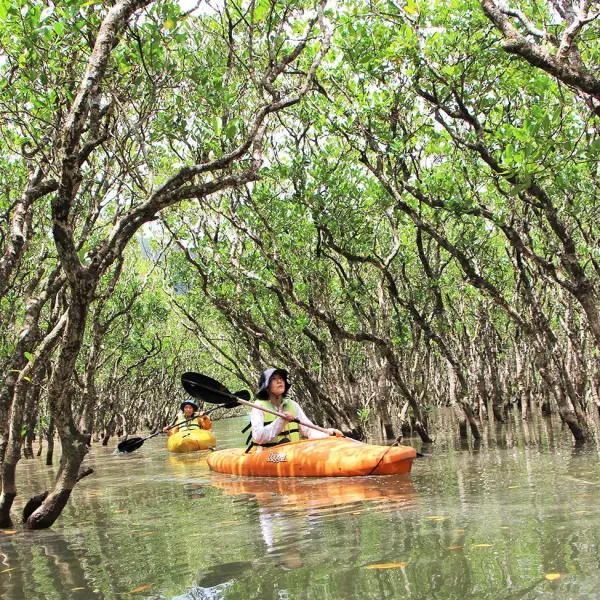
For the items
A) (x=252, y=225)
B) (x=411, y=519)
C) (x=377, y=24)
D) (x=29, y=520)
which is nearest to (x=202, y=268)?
(x=252, y=225)

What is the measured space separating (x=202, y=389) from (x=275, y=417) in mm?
1725

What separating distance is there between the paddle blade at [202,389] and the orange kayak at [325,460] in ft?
4.78

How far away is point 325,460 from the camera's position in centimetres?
924

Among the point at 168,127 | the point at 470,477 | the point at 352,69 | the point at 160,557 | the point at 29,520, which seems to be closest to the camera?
the point at 160,557

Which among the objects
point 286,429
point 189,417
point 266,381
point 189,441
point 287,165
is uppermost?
point 287,165

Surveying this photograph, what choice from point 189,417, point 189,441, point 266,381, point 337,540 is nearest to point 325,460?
point 266,381

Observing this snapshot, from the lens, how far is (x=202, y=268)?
1548 centimetres

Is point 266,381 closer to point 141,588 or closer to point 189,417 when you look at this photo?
point 141,588

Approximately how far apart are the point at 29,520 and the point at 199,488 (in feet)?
12.1

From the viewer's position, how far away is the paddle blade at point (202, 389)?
29.5 feet

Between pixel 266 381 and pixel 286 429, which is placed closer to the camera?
pixel 266 381

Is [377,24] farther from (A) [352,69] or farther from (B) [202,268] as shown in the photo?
(B) [202,268]

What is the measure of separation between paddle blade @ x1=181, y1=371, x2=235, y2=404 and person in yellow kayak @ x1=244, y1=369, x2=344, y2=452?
3.25 feet

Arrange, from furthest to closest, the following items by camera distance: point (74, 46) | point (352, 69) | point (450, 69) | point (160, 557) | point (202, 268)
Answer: point (202, 268)
point (352, 69)
point (450, 69)
point (74, 46)
point (160, 557)
